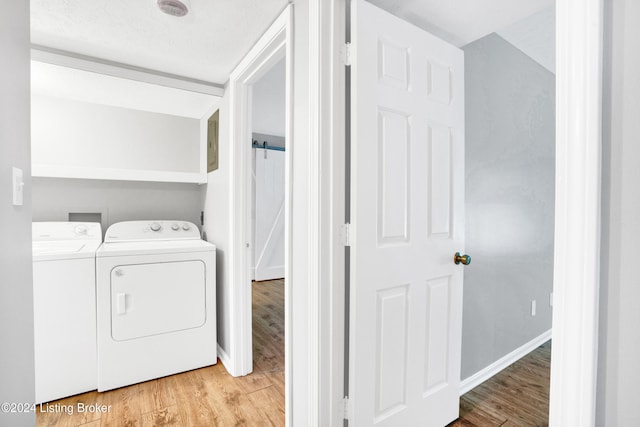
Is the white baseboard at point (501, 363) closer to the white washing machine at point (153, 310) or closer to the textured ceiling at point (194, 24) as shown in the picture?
the white washing machine at point (153, 310)

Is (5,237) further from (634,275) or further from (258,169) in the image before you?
(258,169)

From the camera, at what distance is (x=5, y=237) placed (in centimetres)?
70

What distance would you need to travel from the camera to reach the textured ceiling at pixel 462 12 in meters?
1.36

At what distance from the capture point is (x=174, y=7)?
141 centimetres

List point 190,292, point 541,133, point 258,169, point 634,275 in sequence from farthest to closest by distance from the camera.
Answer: point 258,169 < point 541,133 < point 190,292 < point 634,275

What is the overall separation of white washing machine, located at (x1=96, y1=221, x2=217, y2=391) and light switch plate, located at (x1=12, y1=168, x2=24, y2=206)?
49.9 inches

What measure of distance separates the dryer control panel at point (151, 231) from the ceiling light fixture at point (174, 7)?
1682 mm

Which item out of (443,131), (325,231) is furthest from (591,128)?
(443,131)

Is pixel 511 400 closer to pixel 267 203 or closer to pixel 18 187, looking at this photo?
pixel 18 187

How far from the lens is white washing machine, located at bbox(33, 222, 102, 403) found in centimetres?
173

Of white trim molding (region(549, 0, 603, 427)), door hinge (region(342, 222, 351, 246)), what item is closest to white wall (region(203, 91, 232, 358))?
door hinge (region(342, 222, 351, 246))

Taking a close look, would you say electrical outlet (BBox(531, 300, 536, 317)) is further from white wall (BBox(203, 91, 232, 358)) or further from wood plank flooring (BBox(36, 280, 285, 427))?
white wall (BBox(203, 91, 232, 358))

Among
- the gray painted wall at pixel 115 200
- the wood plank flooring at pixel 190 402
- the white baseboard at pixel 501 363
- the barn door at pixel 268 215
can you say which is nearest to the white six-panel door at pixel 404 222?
the white baseboard at pixel 501 363

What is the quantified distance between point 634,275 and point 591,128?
0.29 m
